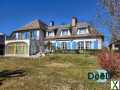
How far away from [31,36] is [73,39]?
9.07 meters

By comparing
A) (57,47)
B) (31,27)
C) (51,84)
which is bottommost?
(51,84)

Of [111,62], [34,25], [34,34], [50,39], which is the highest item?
[34,25]

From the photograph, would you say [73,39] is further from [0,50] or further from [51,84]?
[51,84]

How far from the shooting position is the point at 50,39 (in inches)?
1988

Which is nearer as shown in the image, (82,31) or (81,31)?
(82,31)

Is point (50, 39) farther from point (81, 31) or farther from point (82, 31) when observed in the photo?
point (82, 31)

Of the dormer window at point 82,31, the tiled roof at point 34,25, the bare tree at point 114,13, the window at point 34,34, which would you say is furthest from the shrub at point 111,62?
the window at point 34,34

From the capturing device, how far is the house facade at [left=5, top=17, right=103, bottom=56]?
46750 mm

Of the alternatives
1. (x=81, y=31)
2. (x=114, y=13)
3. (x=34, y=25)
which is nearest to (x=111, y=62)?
(x=114, y=13)

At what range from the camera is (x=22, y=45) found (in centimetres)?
4828

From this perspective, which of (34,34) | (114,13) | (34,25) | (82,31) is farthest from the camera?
(34,25)

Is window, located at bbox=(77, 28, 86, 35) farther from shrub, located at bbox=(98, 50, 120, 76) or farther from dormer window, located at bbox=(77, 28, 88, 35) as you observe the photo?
shrub, located at bbox=(98, 50, 120, 76)

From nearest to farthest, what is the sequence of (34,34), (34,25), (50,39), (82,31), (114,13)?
(114,13) → (82,31) → (50,39) → (34,34) → (34,25)

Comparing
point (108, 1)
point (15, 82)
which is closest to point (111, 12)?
point (108, 1)
